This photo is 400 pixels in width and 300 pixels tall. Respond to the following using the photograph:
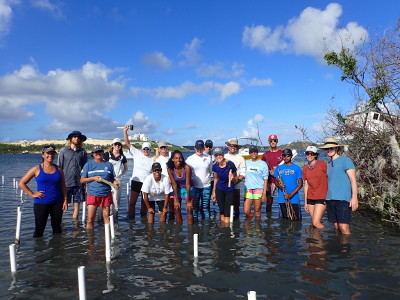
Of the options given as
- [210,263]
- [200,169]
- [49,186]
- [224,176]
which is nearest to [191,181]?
[200,169]

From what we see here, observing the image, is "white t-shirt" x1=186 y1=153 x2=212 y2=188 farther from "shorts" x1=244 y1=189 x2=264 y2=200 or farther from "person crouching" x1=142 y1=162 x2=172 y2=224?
"shorts" x1=244 y1=189 x2=264 y2=200

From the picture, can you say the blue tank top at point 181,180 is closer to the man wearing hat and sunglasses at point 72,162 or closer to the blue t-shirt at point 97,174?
the blue t-shirt at point 97,174

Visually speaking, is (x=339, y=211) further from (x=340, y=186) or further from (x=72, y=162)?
(x=72, y=162)

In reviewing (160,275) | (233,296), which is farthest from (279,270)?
(160,275)

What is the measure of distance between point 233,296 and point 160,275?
1.63 metres

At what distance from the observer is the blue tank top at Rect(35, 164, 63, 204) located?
7.74m

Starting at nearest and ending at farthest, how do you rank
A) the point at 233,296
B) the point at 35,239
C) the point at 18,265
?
the point at 233,296 < the point at 18,265 < the point at 35,239

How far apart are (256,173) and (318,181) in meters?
2.42

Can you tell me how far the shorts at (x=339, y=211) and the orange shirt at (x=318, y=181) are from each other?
1.36ft

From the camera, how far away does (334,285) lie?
18.2 ft

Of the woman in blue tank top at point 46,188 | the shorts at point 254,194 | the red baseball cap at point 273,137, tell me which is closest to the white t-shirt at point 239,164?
the shorts at point 254,194

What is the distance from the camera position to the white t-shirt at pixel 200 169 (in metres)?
9.84

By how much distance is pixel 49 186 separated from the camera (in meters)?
7.82

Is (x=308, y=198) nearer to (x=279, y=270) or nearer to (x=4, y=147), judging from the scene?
(x=279, y=270)
